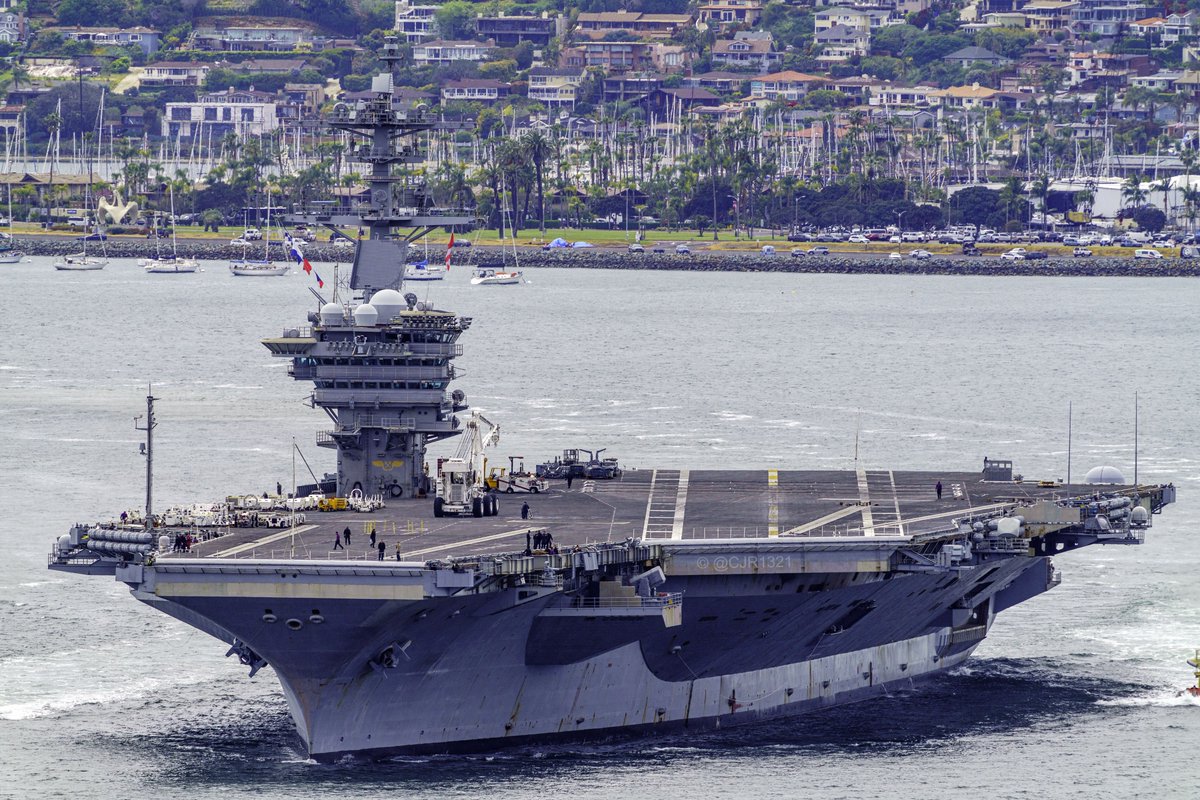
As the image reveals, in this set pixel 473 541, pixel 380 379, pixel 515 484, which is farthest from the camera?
pixel 515 484

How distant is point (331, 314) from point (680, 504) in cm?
853

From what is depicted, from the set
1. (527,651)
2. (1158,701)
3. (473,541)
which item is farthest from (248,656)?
(1158,701)

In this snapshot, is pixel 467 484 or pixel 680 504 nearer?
pixel 467 484

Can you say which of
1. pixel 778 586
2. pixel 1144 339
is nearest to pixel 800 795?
pixel 778 586

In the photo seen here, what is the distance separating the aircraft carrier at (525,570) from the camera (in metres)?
45.3

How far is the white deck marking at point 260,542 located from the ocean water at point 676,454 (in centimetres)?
378

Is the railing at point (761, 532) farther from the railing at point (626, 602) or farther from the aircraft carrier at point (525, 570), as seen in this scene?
the railing at point (626, 602)

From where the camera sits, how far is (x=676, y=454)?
84.4 metres

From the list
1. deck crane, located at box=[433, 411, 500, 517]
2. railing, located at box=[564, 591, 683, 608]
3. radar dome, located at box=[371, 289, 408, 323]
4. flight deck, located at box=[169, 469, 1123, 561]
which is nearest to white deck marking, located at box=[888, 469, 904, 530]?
flight deck, located at box=[169, 469, 1123, 561]

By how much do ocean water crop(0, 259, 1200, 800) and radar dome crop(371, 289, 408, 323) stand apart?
8.23 meters

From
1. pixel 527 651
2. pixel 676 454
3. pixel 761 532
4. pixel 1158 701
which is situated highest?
pixel 761 532

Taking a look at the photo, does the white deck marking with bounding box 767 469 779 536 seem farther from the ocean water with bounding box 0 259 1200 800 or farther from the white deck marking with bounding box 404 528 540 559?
the white deck marking with bounding box 404 528 540 559

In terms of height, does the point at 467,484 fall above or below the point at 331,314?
below

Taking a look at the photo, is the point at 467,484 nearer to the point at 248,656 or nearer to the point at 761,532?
the point at 761,532
